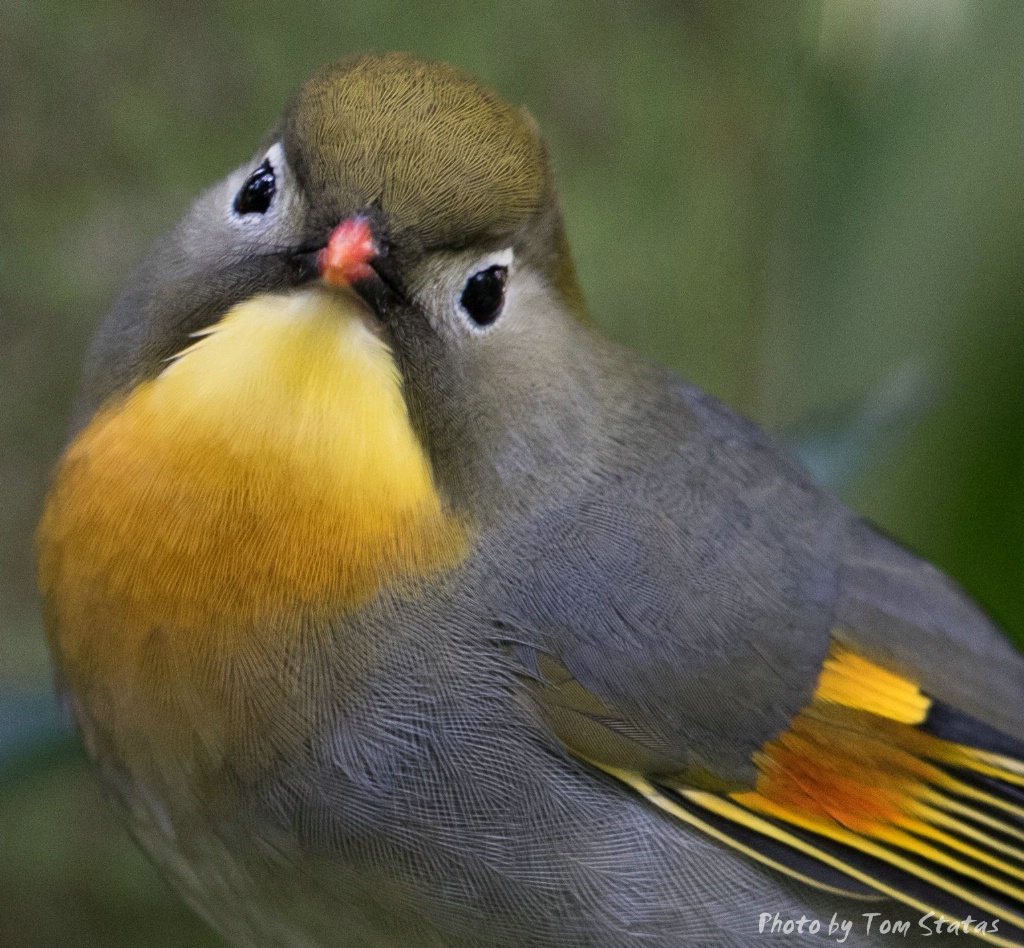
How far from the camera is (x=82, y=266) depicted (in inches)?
103

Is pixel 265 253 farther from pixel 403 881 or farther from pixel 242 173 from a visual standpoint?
pixel 403 881

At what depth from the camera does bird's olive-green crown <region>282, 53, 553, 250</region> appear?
1.35 m

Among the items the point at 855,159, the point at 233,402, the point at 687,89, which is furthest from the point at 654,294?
the point at 233,402

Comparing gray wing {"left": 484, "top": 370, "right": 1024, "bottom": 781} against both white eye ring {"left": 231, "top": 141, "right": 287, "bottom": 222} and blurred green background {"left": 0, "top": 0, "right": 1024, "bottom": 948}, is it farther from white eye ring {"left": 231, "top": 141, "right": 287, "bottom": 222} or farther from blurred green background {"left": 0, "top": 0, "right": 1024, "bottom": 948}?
blurred green background {"left": 0, "top": 0, "right": 1024, "bottom": 948}

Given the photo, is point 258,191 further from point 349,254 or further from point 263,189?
point 349,254

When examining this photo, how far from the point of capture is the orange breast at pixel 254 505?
1366mm

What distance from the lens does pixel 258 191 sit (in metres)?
1.49

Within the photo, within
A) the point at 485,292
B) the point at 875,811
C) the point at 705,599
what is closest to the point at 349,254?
the point at 485,292

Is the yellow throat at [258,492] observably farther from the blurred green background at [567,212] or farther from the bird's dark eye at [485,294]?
the blurred green background at [567,212]

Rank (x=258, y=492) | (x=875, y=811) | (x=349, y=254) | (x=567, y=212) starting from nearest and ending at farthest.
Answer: (x=349, y=254), (x=258, y=492), (x=875, y=811), (x=567, y=212)

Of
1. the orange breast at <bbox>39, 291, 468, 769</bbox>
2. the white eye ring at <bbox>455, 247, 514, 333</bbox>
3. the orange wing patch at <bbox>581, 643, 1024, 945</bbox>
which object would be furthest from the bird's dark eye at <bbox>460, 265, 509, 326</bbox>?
the orange wing patch at <bbox>581, 643, 1024, 945</bbox>

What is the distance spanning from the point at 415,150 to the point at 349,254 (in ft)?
0.55

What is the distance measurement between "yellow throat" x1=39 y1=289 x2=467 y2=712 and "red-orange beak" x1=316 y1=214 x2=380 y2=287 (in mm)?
42

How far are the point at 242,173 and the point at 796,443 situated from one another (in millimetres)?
1448
